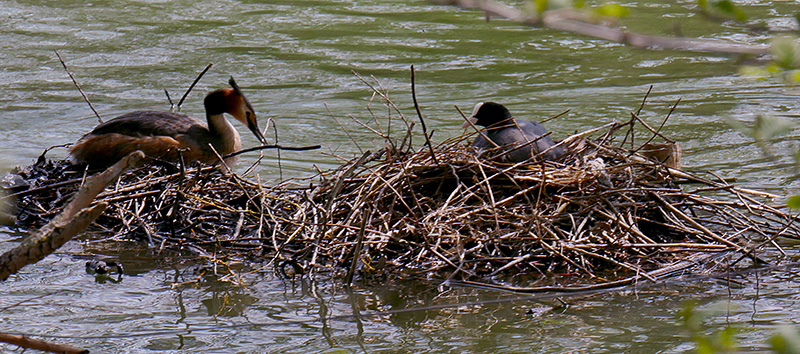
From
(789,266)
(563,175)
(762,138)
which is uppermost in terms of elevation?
(762,138)

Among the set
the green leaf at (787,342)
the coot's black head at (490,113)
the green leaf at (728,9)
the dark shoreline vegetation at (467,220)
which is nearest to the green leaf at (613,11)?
the green leaf at (728,9)

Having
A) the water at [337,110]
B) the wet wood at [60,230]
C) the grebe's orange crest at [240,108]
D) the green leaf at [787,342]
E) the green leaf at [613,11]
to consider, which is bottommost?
the water at [337,110]

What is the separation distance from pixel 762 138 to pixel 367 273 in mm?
3976

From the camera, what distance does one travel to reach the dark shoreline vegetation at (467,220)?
212 inches

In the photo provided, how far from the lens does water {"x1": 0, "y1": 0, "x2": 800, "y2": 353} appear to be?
15.0 ft

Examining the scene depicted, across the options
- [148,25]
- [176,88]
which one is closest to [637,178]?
[176,88]

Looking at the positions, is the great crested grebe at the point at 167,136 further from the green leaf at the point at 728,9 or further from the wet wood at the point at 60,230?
the green leaf at the point at 728,9

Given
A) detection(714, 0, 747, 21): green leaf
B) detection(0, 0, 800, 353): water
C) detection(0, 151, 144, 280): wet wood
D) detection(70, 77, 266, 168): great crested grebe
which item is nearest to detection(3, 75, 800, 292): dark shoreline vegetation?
detection(0, 0, 800, 353): water

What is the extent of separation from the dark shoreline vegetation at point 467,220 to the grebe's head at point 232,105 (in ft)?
3.63

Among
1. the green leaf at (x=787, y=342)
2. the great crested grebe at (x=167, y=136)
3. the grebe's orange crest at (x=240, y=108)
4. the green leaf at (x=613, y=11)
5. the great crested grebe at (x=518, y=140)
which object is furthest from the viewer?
the grebe's orange crest at (x=240, y=108)

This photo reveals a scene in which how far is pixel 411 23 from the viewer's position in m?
15.1

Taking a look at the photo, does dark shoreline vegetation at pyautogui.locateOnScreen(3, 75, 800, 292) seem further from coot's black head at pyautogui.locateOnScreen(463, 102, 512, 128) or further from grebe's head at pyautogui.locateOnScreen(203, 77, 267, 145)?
grebe's head at pyautogui.locateOnScreen(203, 77, 267, 145)

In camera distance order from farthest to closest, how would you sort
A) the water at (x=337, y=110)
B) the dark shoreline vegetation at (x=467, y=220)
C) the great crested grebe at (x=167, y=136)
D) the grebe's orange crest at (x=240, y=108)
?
1. the grebe's orange crest at (x=240, y=108)
2. the great crested grebe at (x=167, y=136)
3. the dark shoreline vegetation at (x=467, y=220)
4. the water at (x=337, y=110)

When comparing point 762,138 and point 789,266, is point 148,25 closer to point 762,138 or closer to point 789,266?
point 789,266
